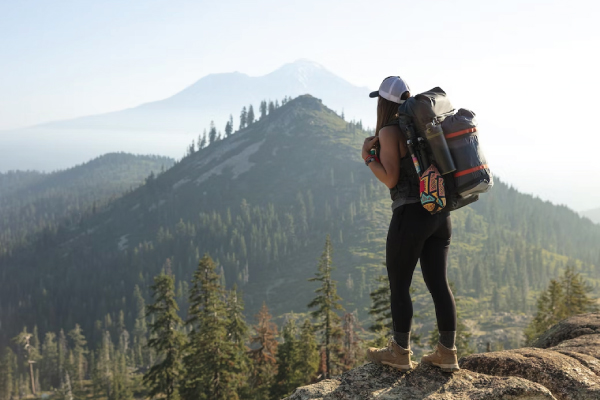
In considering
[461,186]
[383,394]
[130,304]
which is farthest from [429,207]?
[130,304]

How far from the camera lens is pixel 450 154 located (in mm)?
5500

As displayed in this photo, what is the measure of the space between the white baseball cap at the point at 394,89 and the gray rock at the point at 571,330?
24.1 feet

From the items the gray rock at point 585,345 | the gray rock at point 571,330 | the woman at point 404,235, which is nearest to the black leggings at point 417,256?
the woman at point 404,235

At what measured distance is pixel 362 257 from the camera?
642 feet

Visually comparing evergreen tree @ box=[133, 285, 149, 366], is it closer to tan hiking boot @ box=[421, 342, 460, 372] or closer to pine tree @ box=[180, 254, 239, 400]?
pine tree @ box=[180, 254, 239, 400]

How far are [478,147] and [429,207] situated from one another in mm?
1024

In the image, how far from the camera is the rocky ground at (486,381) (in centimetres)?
597

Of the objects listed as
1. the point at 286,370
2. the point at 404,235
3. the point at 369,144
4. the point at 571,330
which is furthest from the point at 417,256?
the point at 286,370

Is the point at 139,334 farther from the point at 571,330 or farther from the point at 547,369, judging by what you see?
the point at 547,369

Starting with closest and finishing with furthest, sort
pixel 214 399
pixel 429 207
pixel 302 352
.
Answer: pixel 429 207, pixel 214 399, pixel 302 352

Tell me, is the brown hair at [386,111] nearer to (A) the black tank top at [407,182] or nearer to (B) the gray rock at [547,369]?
(A) the black tank top at [407,182]

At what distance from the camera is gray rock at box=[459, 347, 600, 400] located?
6.41 metres

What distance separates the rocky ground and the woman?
25 cm

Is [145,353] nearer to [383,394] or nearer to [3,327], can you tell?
[3,327]
